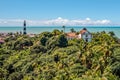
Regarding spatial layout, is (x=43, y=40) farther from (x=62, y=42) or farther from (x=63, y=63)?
(x=63, y=63)

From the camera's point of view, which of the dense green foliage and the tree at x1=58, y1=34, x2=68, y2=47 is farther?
the tree at x1=58, y1=34, x2=68, y2=47

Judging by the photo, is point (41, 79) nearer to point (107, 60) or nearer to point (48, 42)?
point (107, 60)

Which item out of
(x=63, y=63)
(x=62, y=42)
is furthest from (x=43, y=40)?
(x=63, y=63)

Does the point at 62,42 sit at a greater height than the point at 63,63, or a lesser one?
greater

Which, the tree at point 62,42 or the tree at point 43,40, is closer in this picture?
the tree at point 62,42

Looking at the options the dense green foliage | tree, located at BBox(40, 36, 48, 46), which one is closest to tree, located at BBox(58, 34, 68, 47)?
the dense green foliage

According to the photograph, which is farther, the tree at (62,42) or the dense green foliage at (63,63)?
the tree at (62,42)

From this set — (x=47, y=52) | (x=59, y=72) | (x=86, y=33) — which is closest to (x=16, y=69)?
(x=47, y=52)

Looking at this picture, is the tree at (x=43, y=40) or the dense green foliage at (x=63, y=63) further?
the tree at (x=43, y=40)

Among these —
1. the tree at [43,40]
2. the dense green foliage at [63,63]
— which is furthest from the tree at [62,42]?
the tree at [43,40]

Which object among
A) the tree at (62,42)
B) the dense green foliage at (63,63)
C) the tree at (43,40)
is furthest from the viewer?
the tree at (43,40)

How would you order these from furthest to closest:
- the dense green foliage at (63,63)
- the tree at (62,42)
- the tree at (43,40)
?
the tree at (43,40) → the tree at (62,42) → the dense green foliage at (63,63)

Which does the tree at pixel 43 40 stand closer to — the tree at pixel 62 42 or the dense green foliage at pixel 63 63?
the dense green foliage at pixel 63 63

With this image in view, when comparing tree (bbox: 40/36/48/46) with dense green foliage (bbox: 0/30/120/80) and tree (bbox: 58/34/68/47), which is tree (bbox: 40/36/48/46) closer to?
dense green foliage (bbox: 0/30/120/80)
